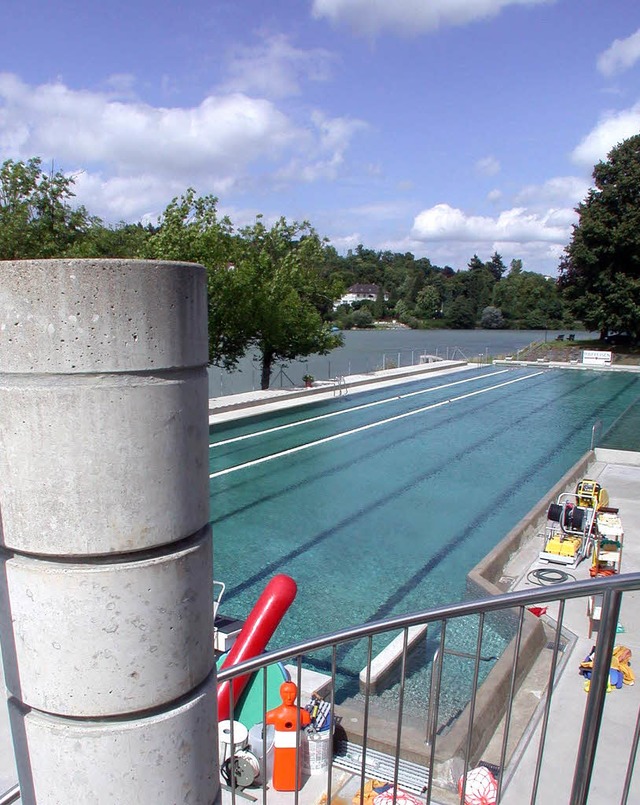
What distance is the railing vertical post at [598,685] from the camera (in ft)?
6.74

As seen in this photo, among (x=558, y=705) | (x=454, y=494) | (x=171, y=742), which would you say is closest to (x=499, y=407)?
(x=454, y=494)

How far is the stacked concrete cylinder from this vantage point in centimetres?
140

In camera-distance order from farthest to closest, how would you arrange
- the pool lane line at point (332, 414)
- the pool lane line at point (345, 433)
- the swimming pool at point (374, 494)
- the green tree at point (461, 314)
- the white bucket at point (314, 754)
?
1. the green tree at point (461, 314)
2. the pool lane line at point (332, 414)
3. the pool lane line at point (345, 433)
4. the swimming pool at point (374, 494)
5. the white bucket at point (314, 754)

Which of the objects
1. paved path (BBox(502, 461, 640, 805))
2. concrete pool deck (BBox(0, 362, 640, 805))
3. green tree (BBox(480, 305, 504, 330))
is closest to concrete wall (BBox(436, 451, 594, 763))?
concrete pool deck (BBox(0, 362, 640, 805))

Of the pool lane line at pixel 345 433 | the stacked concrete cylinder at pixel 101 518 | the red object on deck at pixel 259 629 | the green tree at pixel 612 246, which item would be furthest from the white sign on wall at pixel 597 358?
the stacked concrete cylinder at pixel 101 518

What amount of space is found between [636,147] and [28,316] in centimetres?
4805

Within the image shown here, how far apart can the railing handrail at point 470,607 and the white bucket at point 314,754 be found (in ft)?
7.24

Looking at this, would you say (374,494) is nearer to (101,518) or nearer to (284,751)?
(284,751)

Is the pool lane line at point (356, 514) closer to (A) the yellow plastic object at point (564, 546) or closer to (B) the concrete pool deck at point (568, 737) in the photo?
(B) the concrete pool deck at point (568, 737)

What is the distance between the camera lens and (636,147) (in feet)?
136

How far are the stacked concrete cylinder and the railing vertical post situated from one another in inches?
51.4

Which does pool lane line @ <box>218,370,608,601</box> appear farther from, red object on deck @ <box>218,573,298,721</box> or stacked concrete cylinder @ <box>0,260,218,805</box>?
stacked concrete cylinder @ <box>0,260,218,805</box>

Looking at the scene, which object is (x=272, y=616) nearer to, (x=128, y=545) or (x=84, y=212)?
(x=128, y=545)

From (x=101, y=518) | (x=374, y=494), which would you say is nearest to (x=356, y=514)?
(x=374, y=494)
